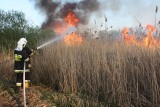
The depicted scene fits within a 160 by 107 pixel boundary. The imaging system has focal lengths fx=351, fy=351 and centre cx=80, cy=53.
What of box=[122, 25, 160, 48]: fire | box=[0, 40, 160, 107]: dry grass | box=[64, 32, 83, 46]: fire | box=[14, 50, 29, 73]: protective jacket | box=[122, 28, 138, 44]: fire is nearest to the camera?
box=[0, 40, 160, 107]: dry grass

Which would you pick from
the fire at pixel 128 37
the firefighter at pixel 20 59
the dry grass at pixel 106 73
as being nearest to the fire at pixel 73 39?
the dry grass at pixel 106 73

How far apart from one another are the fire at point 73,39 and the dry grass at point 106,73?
0.39 metres

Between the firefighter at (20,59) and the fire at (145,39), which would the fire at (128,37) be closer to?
the fire at (145,39)

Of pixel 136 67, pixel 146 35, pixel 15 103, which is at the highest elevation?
pixel 146 35

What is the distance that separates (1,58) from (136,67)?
26.7 feet

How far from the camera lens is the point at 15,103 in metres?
7.98

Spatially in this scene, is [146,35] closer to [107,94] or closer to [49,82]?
[107,94]

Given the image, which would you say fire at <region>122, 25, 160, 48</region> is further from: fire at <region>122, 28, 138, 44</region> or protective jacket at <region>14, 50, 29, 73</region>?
protective jacket at <region>14, 50, 29, 73</region>

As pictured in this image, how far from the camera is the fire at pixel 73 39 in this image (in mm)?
10406

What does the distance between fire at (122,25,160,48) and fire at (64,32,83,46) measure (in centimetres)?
207

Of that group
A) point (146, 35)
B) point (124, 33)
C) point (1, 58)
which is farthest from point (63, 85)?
point (1, 58)

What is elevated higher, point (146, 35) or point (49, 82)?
point (146, 35)

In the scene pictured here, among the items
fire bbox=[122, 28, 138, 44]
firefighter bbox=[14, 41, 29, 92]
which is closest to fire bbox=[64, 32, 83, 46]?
fire bbox=[122, 28, 138, 44]

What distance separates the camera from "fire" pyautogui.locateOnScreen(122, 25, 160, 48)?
21.7 feet
